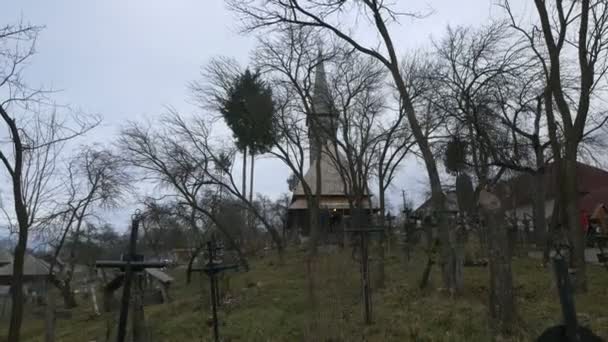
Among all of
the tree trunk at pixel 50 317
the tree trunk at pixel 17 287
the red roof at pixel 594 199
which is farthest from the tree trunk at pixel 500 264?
the red roof at pixel 594 199

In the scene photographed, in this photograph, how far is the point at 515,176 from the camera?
1147 inches

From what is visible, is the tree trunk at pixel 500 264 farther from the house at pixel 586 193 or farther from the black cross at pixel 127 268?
the house at pixel 586 193

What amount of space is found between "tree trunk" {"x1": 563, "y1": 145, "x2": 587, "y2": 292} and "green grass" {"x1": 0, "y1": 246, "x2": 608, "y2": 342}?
2.70 ft

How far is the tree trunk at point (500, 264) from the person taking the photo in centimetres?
709

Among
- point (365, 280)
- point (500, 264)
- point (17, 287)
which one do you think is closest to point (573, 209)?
point (500, 264)

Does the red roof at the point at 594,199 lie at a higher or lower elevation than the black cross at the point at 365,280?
higher

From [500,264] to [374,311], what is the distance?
10.3 ft

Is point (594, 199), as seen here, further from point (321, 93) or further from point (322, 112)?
point (321, 93)

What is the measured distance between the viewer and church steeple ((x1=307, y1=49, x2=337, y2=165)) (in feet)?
75.4

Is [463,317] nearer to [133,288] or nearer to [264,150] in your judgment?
[133,288]

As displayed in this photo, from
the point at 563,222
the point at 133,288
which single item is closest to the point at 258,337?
the point at 133,288

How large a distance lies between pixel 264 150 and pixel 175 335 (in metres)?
17.6

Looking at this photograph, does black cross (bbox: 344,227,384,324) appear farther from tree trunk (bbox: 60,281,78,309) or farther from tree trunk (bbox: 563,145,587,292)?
tree trunk (bbox: 60,281,78,309)

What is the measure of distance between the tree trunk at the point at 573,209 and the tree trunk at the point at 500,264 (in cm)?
489
